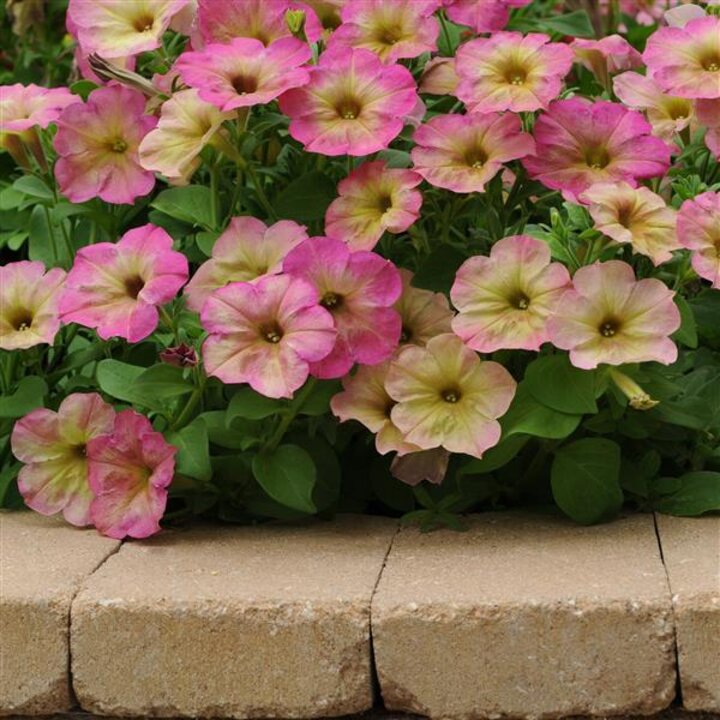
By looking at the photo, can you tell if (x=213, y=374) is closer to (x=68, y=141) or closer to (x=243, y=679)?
(x=243, y=679)

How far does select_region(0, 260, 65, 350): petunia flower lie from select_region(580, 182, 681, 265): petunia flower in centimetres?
68

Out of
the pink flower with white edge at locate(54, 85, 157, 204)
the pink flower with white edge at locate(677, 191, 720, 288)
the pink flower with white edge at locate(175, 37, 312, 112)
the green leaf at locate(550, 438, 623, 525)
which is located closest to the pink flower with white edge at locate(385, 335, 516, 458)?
the green leaf at locate(550, 438, 623, 525)

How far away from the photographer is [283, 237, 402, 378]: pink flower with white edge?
1878mm

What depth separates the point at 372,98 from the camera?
197cm

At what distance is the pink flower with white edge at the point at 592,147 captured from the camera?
1970 mm

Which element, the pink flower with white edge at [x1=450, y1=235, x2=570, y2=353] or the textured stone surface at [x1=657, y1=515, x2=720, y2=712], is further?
the pink flower with white edge at [x1=450, y1=235, x2=570, y2=353]

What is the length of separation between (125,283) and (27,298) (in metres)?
0.19

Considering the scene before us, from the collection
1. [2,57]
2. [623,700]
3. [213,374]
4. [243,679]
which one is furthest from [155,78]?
[2,57]

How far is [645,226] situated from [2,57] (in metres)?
1.85

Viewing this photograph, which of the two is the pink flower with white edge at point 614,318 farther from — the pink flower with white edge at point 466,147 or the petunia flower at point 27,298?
the petunia flower at point 27,298

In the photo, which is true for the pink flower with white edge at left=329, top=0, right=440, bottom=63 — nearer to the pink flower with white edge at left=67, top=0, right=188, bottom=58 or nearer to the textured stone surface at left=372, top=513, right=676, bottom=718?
the pink flower with white edge at left=67, top=0, right=188, bottom=58

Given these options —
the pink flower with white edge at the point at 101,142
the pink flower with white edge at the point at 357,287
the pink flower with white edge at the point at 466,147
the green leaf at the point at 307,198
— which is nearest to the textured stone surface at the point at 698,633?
the pink flower with white edge at the point at 357,287

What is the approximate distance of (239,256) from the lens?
6.43ft

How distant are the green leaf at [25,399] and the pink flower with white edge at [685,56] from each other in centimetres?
86
